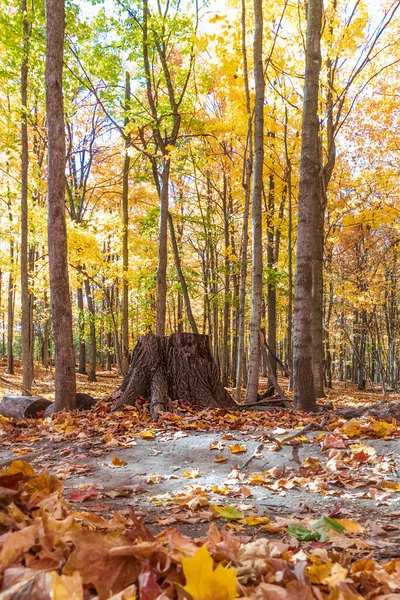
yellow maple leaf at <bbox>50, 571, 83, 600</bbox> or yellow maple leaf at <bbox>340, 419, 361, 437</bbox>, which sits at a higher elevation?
yellow maple leaf at <bbox>50, 571, 83, 600</bbox>

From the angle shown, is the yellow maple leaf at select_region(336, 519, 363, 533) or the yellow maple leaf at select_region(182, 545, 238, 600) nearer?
the yellow maple leaf at select_region(182, 545, 238, 600)

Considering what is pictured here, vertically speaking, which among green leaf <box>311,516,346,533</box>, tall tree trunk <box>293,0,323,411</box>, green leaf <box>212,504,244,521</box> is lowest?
green leaf <box>212,504,244,521</box>

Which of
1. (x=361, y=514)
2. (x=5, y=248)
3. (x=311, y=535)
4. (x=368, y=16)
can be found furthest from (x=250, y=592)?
(x=5, y=248)

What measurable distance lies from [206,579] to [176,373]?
5313 millimetres

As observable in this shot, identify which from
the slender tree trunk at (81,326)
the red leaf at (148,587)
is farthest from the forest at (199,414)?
the slender tree trunk at (81,326)

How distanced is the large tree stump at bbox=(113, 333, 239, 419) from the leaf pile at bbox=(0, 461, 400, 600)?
4.46 metres

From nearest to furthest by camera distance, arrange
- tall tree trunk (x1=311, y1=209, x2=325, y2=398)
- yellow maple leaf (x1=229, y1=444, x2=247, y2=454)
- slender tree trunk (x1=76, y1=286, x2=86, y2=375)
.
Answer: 1. yellow maple leaf (x1=229, y1=444, x2=247, y2=454)
2. tall tree trunk (x1=311, y1=209, x2=325, y2=398)
3. slender tree trunk (x1=76, y1=286, x2=86, y2=375)

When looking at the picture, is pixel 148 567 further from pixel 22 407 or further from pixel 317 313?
pixel 317 313

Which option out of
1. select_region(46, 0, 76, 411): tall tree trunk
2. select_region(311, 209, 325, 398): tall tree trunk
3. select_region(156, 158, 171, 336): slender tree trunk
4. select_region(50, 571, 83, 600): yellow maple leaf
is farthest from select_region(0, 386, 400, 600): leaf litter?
select_region(156, 158, 171, 336): slender tree trunk

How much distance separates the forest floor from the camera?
207 centimetres

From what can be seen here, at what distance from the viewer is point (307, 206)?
5.71 metres

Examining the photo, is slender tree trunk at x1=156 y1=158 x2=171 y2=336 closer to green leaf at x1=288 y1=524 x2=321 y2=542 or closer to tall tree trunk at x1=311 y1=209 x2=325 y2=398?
tall tree trunk at x1=311 y1=209 x2=325 y2=398

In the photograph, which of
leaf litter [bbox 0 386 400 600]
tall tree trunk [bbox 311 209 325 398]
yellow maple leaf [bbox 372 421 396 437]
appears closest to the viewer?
leaf litter [bbox 0 386 400 600]

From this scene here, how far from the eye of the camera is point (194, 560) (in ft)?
3.57
